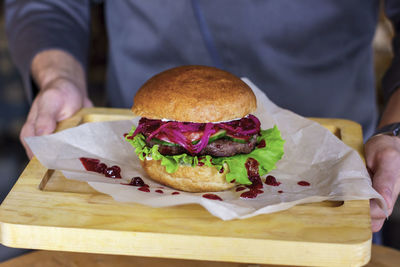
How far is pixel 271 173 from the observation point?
1969 millimetres

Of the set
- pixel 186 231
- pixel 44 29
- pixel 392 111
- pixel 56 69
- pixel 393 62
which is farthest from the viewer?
pixel 44 29

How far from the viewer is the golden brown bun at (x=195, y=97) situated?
1.76 m

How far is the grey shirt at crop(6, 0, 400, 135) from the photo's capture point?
2.50m

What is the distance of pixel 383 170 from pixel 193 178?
71 cm

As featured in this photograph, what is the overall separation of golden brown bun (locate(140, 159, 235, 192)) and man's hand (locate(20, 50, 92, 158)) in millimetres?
609

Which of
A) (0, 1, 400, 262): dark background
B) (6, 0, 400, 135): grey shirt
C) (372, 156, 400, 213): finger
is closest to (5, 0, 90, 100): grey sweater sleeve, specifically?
(6, 0, 400, 135): grey shirt

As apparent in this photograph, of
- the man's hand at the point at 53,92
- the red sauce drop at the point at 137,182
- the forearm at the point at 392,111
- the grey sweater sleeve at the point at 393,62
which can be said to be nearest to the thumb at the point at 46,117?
the man's hand at the point at 53,92

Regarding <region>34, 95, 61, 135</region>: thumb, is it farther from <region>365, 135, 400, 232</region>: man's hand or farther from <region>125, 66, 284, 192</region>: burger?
<region>365, 135, 400, 232</region>: man's hand

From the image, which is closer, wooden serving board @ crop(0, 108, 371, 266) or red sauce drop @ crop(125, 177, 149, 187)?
wooden serving board @ crop(0, 108, 371, 266)

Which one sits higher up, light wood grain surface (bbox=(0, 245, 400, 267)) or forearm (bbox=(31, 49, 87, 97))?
→ forearm (bbox=(31, 49, 87, 97))

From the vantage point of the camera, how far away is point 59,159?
1.93 m

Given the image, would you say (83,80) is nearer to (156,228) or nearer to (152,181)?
(152,181)

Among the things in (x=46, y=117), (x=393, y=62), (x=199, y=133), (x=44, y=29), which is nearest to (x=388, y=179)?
(x=199, y=133)

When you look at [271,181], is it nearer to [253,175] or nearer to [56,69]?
[253,175]
